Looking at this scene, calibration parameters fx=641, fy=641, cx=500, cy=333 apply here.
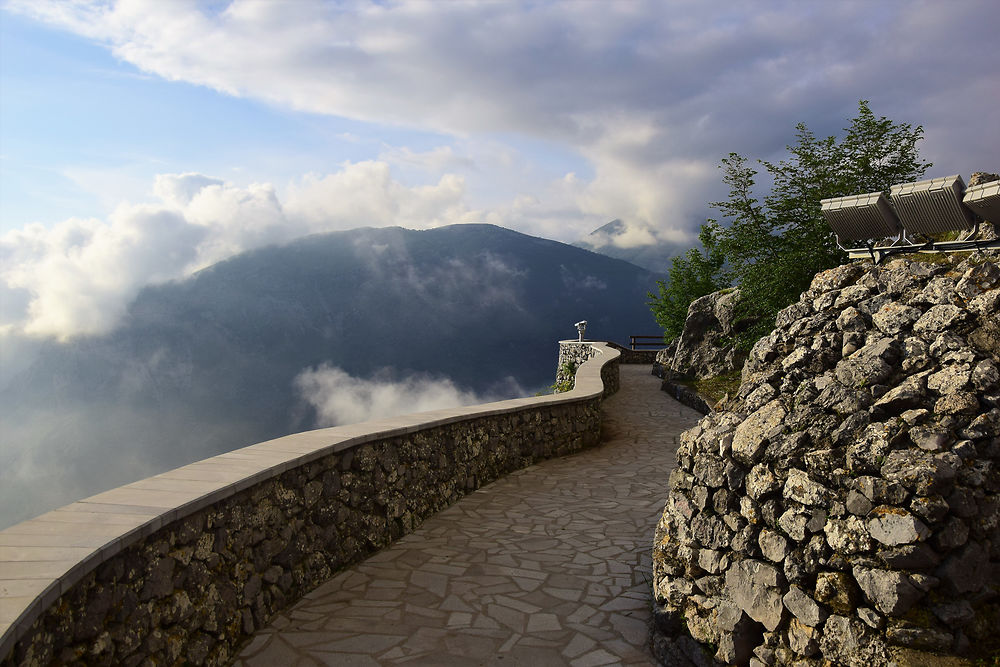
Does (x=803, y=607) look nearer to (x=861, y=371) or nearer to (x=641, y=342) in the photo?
(x=861, y=371)

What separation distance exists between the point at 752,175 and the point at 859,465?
1564 cm

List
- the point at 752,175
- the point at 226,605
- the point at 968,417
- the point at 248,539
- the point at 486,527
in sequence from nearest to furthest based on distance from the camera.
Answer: the point at 968,417
the point at 226,605
the point at 248,539
the point at 486,527
the point at 752,175

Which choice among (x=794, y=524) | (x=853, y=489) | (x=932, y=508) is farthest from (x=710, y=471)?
(x=932, y=508)

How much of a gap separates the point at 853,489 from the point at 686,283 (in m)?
32.0

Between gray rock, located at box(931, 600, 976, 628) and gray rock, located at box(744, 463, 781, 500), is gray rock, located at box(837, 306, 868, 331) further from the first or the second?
gray rock, located at box(931, 600, 976, 628)

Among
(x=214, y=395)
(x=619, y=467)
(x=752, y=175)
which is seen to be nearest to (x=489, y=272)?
(x=214, y=395)

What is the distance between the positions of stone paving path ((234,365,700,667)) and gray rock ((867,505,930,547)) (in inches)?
67.1

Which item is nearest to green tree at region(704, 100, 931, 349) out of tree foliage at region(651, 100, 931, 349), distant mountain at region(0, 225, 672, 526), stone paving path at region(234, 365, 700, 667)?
tree foliage at region(651, 100, 931, 349)

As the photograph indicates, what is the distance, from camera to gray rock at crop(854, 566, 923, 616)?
2.98m

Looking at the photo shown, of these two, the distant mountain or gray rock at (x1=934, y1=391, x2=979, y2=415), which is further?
the distant mountain

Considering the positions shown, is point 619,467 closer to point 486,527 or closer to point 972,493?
point 486,527

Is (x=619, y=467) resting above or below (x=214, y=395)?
above

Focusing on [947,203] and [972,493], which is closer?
[972,493]

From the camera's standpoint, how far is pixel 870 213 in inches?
182
